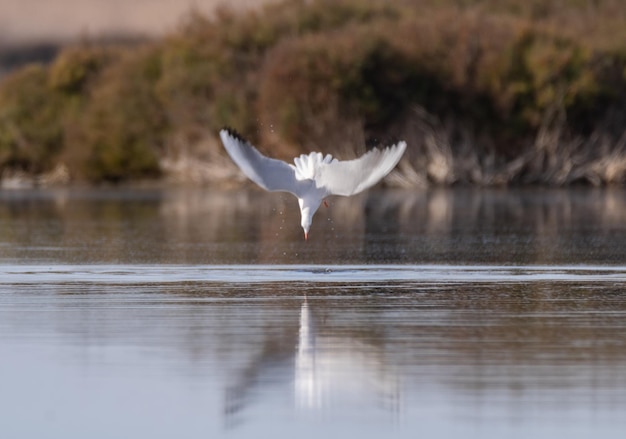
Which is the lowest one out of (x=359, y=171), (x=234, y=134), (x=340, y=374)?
(x=340, y=374)

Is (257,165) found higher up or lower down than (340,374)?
higher up

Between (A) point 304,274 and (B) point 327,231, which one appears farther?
(B) point 327,231

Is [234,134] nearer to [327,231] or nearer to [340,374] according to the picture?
[340,374]

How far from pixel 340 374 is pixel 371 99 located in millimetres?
35964

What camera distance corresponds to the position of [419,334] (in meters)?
7.94

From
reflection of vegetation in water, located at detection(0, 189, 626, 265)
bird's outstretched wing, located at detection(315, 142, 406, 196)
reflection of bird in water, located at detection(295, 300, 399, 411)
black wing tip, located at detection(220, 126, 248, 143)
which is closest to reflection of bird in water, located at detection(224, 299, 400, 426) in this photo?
reflection of bird in water, located at detection(295, 300, 399, 411)

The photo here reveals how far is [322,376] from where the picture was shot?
661cm

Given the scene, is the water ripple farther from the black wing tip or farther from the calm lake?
the black wing tip

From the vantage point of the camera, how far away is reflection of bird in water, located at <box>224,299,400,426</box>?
19.7 feet

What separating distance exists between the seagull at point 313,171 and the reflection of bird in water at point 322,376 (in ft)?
10.9

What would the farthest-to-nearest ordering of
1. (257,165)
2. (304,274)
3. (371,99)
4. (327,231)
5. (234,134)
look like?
(371,99), (327,231), (304,274), (234,134), (257,165)

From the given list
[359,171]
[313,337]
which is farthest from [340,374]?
[359,171]

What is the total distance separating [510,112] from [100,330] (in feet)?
118

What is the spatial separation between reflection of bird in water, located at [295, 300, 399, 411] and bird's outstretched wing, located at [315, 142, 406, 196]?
3182mm
